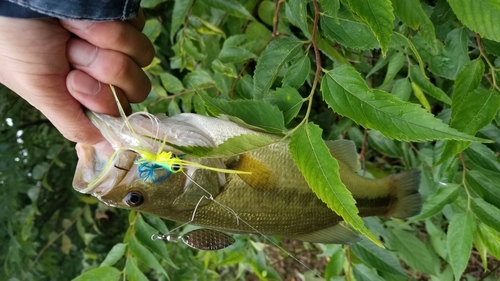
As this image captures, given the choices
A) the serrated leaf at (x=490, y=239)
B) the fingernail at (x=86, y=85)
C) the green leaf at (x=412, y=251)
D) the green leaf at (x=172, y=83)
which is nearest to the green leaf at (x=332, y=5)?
the fingernail at (x=86, y=85)

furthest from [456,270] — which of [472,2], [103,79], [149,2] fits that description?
[149,2]

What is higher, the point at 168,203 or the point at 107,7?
the point at 107,7

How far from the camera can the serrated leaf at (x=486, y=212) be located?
1.00 m

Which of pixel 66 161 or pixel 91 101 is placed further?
pixel 66 161

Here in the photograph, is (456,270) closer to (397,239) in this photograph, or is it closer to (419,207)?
(419,207)

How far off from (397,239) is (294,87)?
0.92 m

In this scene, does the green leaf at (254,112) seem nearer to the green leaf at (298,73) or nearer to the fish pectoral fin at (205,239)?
the green leaf at (298,73)

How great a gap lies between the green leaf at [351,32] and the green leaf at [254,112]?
0.75 ft

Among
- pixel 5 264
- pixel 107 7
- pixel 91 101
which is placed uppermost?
pixel 107 7

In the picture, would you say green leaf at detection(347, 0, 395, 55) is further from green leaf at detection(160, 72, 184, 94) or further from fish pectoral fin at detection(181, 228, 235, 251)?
green leaf at detection(160, 72, 184, 94)

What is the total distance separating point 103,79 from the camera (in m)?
0.79

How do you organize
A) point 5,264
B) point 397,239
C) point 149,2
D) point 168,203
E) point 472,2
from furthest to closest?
point 5,264, point 397,239, point 149,2, point 168,203, point 472,2

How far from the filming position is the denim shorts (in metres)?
0.68

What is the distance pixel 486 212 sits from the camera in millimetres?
1017
